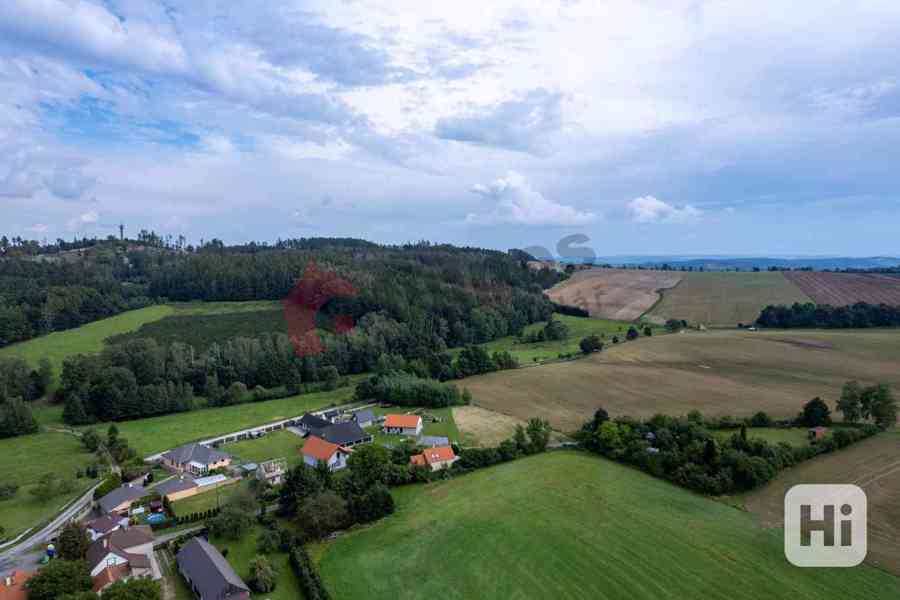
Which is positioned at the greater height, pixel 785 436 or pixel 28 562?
pixel 785 436

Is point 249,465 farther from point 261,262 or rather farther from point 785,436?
point 261,262

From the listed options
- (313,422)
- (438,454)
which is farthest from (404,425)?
(438,454)

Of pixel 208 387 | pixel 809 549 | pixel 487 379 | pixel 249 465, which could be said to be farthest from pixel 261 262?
pixel 809 549

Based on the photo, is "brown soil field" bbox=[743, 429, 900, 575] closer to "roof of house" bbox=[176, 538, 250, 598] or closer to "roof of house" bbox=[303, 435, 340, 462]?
"roof of house" bbox=[176, 538, 250, 598]

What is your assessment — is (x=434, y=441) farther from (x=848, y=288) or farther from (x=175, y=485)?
(x=848, y=288)

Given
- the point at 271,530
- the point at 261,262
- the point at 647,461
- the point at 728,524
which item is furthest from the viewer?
the point at 261,262

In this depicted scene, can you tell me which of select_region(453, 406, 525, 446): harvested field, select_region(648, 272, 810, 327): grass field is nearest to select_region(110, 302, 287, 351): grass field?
select_region(453, 406, 525, 446): harvested field

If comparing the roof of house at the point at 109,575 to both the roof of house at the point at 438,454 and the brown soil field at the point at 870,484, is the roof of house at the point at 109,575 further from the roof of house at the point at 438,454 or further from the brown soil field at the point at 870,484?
the brown soil field at the point at 870,484
